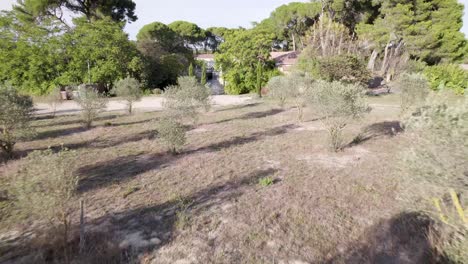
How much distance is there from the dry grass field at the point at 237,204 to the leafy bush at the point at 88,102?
9.07 ft

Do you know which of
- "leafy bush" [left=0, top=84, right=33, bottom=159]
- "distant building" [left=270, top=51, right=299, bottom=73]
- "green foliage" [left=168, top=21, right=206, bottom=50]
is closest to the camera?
"leafy bush" [left=0, top=84, right=33, bottom=159]

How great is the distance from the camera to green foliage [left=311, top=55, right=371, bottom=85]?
28312 mm

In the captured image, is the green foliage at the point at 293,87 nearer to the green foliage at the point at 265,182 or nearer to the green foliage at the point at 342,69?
the green foliage at the point at 342,69

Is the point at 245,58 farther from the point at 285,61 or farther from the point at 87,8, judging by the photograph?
the point at 87,8

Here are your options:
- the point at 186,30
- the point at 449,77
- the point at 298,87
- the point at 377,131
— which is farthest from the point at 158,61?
the point at 449,77

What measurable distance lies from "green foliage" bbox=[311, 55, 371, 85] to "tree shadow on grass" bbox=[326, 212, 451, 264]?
24.1 meters

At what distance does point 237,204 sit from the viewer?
25.6 feet

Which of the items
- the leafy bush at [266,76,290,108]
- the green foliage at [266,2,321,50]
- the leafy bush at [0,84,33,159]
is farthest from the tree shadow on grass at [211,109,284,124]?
the green foliage at [266,2,321,50]

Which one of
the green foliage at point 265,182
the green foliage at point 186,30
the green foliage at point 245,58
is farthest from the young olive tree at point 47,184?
the green foliage at point 186,30

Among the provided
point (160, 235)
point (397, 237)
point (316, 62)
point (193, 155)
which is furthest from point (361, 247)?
point (316, 62)

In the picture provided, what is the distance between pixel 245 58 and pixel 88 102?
25.4m

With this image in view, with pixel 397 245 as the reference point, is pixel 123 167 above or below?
above

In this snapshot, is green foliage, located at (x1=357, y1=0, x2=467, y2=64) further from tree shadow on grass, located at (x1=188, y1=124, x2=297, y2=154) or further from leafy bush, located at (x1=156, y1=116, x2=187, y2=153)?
leafy bush, located at (x1=156, y1=116, x2=187, y2=153)

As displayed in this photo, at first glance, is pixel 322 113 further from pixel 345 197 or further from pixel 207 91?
pixel 207 91
